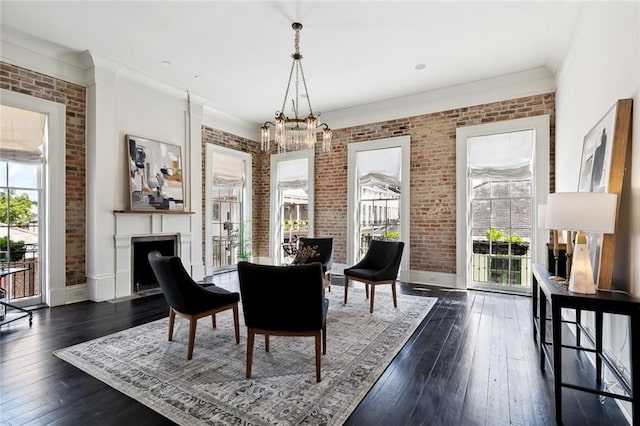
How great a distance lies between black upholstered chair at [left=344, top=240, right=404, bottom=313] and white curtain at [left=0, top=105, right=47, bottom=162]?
14.8 ft

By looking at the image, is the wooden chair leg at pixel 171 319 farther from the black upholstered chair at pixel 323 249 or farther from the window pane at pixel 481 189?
the window pane at pixel 481 189

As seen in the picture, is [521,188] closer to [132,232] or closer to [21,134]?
[132,232]

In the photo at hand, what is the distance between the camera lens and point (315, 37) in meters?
3.76

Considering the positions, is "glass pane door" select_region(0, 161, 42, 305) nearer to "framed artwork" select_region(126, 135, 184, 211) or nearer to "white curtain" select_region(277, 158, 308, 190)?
"framed artwork" select_region(126, 135, 184, 211)

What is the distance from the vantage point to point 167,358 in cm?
268

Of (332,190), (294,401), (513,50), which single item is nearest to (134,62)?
(332,190)

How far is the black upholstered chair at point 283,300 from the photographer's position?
2.27 meters

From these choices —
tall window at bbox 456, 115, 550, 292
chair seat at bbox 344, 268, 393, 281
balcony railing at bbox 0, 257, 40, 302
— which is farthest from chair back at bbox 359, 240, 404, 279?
balcony railing at bbox 0, 257, 40, 302

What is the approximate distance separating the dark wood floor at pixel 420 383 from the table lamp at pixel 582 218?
33.1 inches

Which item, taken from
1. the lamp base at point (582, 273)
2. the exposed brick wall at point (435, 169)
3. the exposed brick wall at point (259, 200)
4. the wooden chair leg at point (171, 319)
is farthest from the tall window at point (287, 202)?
the lamp base at point (582, 273)

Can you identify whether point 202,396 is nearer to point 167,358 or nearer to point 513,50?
point 167,358

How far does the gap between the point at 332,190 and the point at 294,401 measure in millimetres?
4950

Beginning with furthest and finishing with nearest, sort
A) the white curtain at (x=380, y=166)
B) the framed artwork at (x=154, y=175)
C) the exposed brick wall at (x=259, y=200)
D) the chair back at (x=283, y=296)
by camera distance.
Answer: the exposed brick wall at (x=259, y=200)
the white curtain at (x=380, y=166)
the framed artwork at (x=154, y=175)
the chair back at (x=283, y=296)

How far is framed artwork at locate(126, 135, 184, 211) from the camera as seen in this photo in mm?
4832
